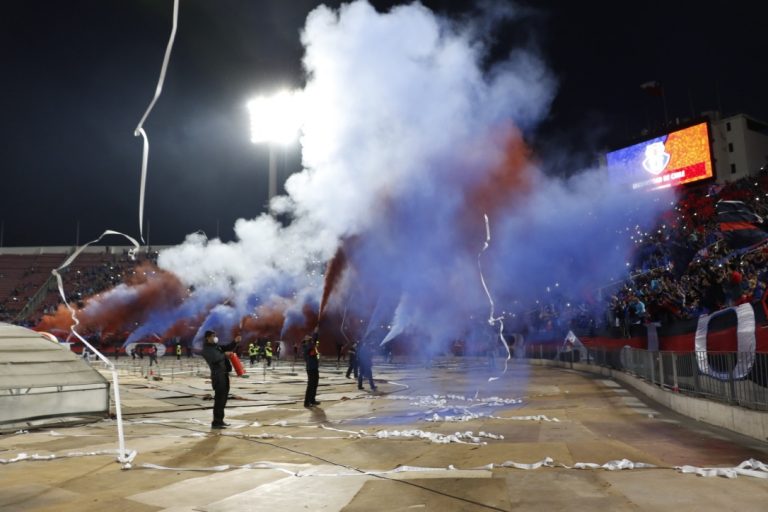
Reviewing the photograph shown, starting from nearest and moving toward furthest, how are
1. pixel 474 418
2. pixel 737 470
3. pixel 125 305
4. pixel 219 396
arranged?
pixel 737 470, pixel 219 396, pixel 474 418, pixel 125 305

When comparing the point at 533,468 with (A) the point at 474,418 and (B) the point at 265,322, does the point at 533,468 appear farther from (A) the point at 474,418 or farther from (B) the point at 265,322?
(B) the point at 265,322

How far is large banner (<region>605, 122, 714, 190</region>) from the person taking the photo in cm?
4175

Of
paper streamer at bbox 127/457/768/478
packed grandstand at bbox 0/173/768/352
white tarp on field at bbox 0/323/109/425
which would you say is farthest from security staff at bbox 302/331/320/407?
packed grandstand at bbox 0/173/768/352

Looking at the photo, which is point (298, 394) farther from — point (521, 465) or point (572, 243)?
point (572, 243)

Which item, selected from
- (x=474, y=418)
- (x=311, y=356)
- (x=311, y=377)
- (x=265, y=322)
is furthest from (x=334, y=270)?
(x=474, y=418)

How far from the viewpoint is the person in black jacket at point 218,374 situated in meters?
10.2

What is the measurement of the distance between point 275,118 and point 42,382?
20392mm

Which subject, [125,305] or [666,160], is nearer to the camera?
[666,160]

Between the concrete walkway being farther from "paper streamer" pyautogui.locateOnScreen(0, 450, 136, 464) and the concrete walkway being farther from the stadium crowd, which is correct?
the stadium crowd

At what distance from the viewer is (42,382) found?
32.7ft

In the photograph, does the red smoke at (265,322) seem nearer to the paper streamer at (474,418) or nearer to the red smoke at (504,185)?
the red smoke at (504,185)

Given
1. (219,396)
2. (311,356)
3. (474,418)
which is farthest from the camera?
(311,356)

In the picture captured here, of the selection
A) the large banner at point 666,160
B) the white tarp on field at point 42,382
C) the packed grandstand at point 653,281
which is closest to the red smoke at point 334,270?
the packed grandstand at point 653,281

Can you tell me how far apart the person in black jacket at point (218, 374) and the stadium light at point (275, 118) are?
17448 mm
